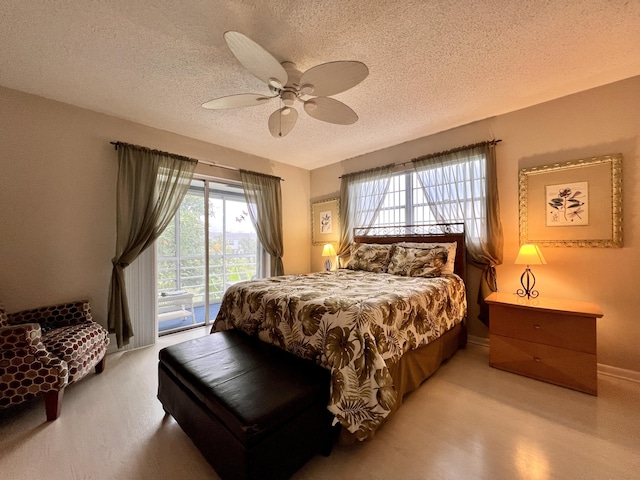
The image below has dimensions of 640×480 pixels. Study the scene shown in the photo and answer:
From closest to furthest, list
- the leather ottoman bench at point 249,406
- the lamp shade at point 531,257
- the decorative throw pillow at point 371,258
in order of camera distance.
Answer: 1. the leather ottoman bench at point 249,406
2. the lamp shade at point 531,257
3. the decorative throw pillow at point 371,258

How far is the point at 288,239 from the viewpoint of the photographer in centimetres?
449

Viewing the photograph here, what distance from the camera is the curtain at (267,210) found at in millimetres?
3914

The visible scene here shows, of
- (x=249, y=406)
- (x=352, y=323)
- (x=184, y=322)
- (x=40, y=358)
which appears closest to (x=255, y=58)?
(x=352, y=323)

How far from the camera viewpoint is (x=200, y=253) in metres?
3.61

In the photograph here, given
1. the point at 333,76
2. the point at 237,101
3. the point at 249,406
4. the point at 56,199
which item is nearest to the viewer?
the point at 249,406

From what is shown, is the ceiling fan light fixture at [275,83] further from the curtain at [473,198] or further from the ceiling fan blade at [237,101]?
the curtain at [473,198]

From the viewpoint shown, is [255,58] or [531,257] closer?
[255,58]

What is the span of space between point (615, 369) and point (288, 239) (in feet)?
13.3

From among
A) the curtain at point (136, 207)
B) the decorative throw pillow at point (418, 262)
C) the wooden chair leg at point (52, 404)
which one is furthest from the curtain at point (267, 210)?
the wooden chair leg at point (52, 404)

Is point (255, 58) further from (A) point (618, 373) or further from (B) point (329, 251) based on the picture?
(A) point (618, 373)

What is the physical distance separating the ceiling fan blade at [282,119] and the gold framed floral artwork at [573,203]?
2413mm

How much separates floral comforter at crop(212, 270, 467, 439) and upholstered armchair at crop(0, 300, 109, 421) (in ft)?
3.22

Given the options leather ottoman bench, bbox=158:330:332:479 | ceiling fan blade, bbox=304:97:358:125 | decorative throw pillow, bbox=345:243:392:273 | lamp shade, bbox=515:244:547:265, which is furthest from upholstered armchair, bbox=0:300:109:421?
lamp shade, bbox=515:244:547:265

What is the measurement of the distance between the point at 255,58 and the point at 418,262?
7.91 feet
